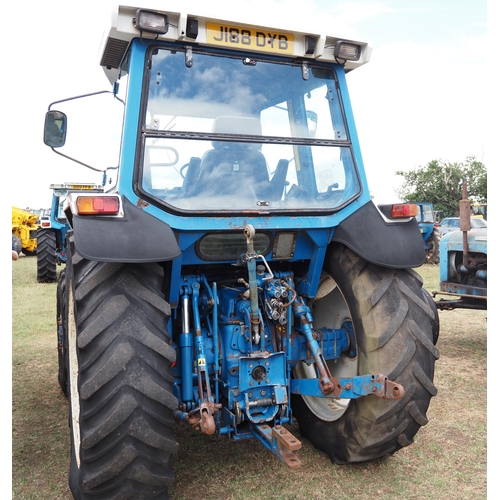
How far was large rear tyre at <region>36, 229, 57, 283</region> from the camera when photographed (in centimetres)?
1241

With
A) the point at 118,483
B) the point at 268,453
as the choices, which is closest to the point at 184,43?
the point at 118,483

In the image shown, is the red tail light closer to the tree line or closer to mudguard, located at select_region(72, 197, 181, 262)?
mudguard, located at select_region(72, 197, 181, 262)

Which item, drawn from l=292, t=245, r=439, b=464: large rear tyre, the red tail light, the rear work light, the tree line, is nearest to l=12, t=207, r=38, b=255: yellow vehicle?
the rear work light

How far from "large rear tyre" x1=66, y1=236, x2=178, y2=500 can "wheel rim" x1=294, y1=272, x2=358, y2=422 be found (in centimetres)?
123

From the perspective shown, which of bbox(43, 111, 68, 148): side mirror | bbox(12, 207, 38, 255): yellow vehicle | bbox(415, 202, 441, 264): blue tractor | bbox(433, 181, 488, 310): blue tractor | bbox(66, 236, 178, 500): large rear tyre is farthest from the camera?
bbox(12, 207, 38, 255): yellow vehicle

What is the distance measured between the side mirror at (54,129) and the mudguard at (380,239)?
1865 millimetres

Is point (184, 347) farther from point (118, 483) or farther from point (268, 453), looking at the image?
point (268, 453)

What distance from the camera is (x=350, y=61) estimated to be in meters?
3.26

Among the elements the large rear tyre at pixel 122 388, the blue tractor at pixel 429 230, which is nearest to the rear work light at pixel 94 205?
the large rear tyre at pixel 122 388

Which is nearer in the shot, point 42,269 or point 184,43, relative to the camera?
point 184,43

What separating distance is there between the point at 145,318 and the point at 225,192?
2.79ft

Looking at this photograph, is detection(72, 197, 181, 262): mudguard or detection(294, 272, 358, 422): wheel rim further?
detection(294, 272, 358, 422): wheel rim

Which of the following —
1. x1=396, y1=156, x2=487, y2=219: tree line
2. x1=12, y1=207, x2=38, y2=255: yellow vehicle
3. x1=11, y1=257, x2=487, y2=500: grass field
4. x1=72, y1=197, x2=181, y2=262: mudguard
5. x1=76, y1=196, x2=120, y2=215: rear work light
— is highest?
x1=396, y1=156, x2=487, y2=219: tree line

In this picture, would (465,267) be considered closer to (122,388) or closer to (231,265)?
(231,265)
